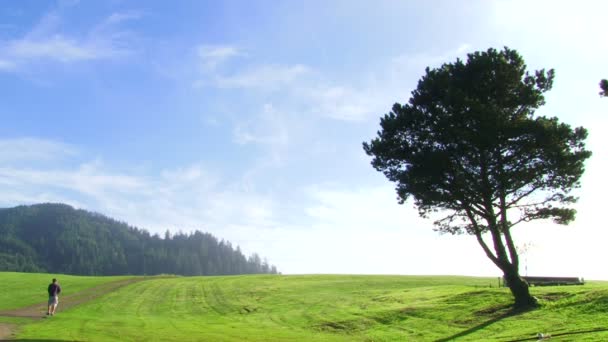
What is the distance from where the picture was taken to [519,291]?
3148 centimetres

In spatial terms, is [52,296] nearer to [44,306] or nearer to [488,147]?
[44,306]

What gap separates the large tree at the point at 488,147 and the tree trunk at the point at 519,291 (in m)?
0.06

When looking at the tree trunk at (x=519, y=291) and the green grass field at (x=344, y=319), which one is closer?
the green grass field at (x=344, y=319)

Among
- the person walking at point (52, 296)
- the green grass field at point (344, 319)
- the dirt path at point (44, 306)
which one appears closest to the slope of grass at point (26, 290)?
the dirt path at point (44, 306)

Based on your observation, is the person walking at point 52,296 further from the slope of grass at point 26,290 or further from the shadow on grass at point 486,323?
the shadow on grass at point 486,323

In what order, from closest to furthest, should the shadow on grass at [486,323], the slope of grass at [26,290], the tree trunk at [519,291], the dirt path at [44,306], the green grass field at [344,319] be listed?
the green grass field at [344,319] → the shadow on grass at [486,323] → the dirt path at [44,306] → the tree trunk at [519,291] → the slope of grass at [26,290]

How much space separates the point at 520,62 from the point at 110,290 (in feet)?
172

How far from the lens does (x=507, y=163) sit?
107 feet

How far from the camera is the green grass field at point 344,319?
2448 cm

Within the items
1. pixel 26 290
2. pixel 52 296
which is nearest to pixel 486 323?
pixel 52 296

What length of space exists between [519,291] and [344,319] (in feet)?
37.5

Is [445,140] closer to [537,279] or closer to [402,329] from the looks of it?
[402,329]

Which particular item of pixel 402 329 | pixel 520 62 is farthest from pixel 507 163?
pixel 402 329

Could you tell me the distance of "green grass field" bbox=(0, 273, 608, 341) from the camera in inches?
964
